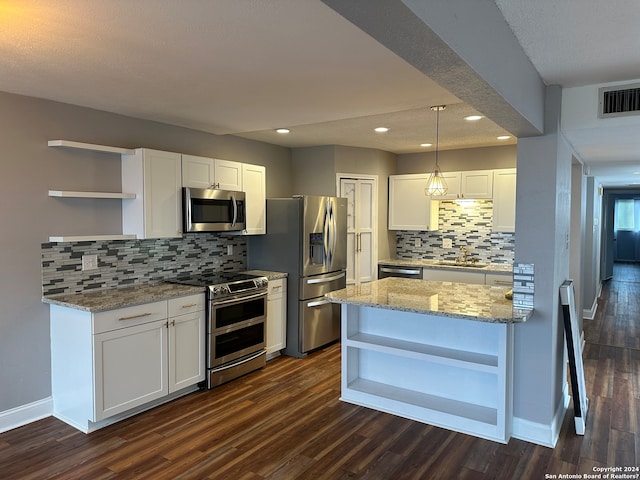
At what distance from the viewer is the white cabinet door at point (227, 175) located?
13.8ft

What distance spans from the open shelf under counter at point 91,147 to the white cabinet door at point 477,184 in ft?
12.8

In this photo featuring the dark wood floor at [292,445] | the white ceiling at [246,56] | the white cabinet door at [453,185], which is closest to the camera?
the white ceiling at [246,56]

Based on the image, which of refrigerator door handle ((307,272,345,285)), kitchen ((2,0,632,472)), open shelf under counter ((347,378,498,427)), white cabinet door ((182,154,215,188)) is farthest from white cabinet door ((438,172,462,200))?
white cabinet door ((182,154,215,188))

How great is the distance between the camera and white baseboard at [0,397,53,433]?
3.08 metres

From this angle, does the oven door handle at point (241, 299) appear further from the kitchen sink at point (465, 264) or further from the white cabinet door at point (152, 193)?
the kitchen sink at point (465, 264)

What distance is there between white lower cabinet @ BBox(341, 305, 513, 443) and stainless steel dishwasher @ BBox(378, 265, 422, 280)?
2.11 meters

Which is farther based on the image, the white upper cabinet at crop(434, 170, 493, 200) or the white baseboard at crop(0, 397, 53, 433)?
the white upper cabinet at crop(434, 170, 493, 200)

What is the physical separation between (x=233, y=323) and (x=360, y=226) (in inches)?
95.4

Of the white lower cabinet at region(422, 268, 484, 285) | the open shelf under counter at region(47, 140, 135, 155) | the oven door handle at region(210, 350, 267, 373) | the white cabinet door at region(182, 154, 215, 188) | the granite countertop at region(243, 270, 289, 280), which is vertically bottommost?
the oven door handle at region(210, 350, 267, 373)

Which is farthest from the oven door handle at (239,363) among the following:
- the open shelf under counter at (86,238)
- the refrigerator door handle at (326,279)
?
the open shelf under counter at (86,238)

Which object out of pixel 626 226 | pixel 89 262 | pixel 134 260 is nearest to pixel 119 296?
pixel 89 262

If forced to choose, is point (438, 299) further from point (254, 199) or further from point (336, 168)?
point (336, 168)

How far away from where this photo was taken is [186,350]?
3.62 m

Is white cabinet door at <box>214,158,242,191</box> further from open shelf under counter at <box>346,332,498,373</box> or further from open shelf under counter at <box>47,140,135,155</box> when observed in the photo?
open shelf under counter at <box>346,332,498,373</box>
